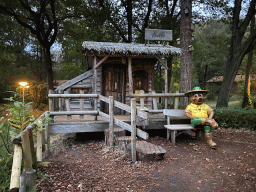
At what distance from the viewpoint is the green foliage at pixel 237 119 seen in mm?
7988

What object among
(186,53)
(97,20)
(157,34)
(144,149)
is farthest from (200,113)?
(97,20)

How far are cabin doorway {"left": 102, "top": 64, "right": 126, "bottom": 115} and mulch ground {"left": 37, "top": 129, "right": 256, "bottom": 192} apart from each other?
13.0 feet

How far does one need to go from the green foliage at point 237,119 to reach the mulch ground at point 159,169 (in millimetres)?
2173

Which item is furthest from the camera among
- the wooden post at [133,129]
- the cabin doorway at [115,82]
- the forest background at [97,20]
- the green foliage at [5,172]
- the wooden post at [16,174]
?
the forest background at [97,20]

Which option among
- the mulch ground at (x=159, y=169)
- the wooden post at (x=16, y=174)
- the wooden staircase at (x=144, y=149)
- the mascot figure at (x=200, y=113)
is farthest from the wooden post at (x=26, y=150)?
the mascot figure at (x=200, y=113)

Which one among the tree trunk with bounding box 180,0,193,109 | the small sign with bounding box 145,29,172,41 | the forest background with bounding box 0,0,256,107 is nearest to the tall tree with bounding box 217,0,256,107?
the forest background with bounding box 0,0,256,107

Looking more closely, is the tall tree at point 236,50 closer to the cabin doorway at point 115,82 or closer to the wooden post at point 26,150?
the cabin doorway at point 115,82

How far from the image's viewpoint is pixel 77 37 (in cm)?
1730

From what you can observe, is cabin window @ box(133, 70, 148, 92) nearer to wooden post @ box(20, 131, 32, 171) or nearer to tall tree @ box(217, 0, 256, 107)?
tall tree @ box(217, 0, 256, 107)

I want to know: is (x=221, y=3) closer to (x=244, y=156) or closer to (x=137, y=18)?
(x=137, y=18)

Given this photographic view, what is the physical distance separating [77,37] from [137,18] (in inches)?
244

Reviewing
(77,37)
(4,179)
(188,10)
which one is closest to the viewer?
(4,179)

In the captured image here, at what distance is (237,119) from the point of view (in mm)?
8203

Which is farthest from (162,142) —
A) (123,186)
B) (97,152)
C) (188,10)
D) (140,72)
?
(188,10)
